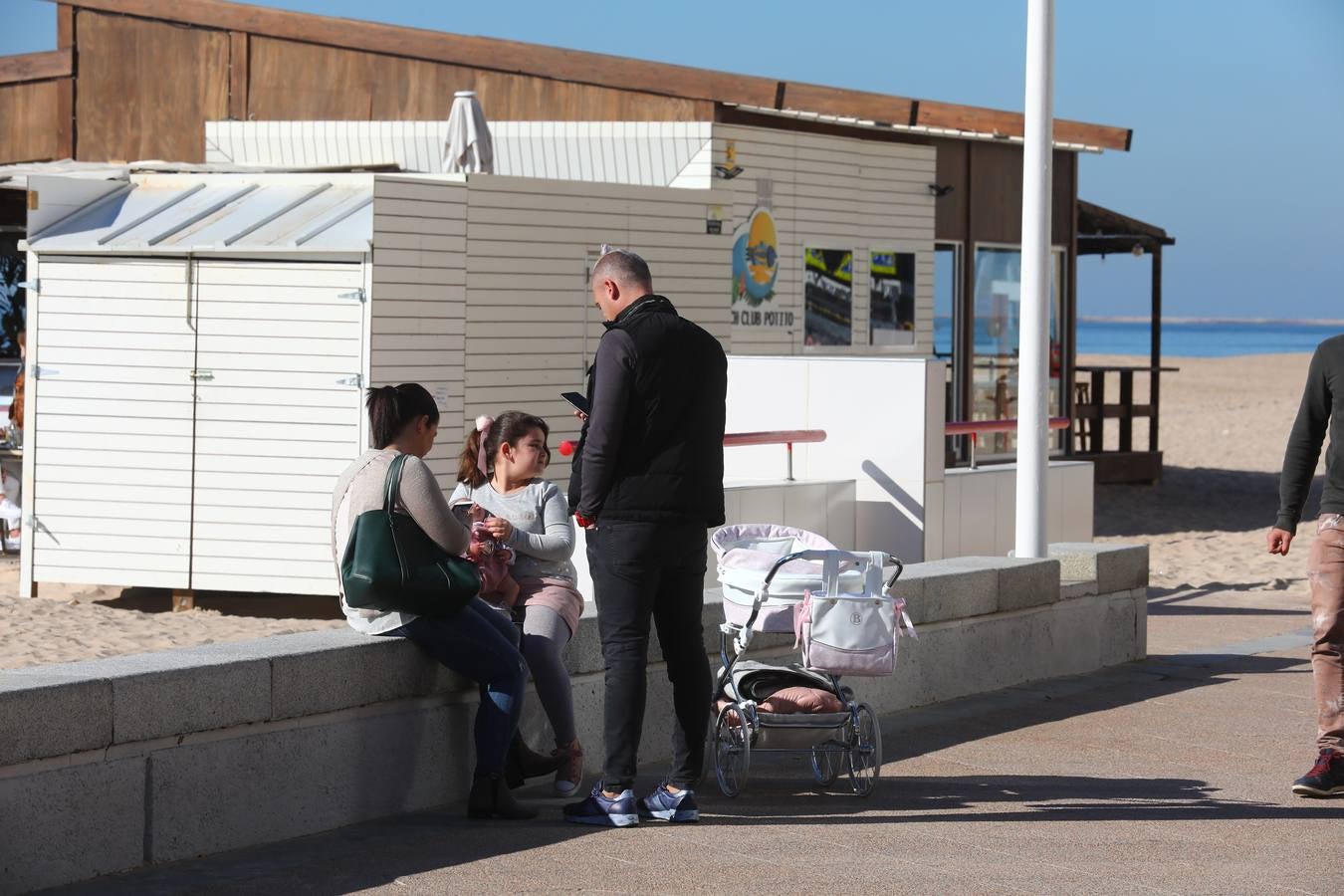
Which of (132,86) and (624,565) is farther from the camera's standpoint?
(132,86)

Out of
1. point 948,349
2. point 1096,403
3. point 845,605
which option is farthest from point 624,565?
point 1096,403

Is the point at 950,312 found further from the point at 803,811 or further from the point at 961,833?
the point at 961,833

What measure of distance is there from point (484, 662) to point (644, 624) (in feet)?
1.70

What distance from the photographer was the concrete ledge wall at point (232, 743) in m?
4.67

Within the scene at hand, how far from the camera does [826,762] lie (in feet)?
20.7

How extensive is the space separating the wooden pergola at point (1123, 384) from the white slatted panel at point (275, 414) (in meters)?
11.3

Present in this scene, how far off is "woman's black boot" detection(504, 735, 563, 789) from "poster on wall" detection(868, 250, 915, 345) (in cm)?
1141

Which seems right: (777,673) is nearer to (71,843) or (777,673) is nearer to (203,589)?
(71,843)

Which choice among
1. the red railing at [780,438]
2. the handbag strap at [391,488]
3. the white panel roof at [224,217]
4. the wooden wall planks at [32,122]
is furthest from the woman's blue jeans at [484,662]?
the wooden wall planks at [32,122]

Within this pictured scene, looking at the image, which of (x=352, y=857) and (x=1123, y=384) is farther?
(x=1123, y=384)

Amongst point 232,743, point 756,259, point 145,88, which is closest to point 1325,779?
point 232,743

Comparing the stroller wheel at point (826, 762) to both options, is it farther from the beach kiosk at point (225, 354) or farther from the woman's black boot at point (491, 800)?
the beach kiosk at point (225, 354)

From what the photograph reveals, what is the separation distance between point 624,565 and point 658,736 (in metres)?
1.47

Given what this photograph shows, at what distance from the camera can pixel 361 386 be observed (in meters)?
11.4
